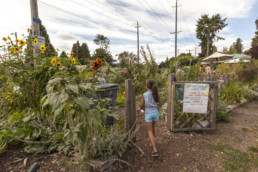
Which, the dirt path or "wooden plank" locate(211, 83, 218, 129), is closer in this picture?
the dirt path

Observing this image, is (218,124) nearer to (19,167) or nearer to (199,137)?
(199,137)

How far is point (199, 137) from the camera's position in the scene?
10.5 feet

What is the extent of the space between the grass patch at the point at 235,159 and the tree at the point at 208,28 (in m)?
36.8

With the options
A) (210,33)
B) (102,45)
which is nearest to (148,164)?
(210,33)

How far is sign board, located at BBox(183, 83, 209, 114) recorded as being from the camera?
324 cm

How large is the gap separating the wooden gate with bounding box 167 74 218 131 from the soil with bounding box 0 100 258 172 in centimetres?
15

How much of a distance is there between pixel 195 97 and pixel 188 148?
110cm

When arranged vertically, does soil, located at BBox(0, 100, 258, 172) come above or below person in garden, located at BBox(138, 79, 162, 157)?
below

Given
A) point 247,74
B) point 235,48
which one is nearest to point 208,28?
point 235,48

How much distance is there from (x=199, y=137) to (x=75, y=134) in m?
2.80

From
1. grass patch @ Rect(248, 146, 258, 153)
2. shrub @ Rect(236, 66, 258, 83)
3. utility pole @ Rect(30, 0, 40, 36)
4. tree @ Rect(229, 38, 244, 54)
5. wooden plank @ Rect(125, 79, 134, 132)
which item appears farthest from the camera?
tree @ Rect(229, 38, 244, 54)

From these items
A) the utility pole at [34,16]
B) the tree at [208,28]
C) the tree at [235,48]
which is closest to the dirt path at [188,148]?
the utility pole at [34,16]

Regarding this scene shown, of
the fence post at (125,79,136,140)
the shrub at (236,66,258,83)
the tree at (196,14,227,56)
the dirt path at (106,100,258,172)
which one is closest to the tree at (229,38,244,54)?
the tree at (196,14,227,56)

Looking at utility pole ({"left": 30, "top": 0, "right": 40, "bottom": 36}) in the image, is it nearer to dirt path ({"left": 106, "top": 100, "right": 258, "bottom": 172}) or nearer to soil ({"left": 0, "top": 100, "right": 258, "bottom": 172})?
soil ({"left": 0, "top": 100, "right": 258, "bottom": 172})
